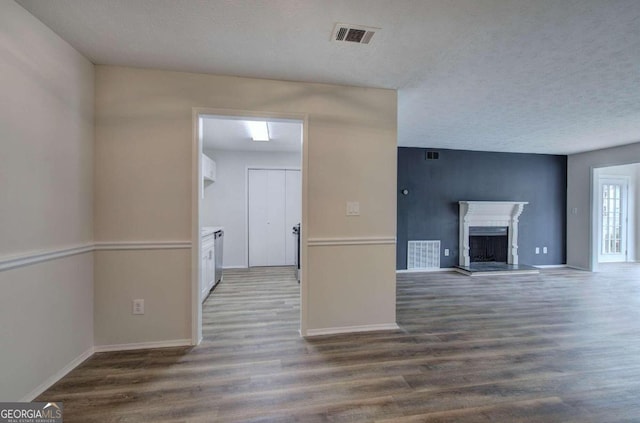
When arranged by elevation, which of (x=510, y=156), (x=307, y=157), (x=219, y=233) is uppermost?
(x=510, y=156)

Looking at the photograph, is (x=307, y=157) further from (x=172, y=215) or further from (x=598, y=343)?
(x=598, y=343)

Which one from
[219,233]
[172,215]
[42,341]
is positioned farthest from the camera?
[219,233]

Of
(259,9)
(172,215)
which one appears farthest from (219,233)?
(259,9)

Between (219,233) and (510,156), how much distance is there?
6143mm

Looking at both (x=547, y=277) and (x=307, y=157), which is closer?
(x=307, y=157)

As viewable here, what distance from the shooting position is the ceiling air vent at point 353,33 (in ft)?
6.00

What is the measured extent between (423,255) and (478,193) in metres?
1.80

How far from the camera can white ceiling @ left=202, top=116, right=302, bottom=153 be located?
13.1 feet

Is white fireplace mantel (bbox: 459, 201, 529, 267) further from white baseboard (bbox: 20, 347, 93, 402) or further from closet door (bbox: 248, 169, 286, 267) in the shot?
white baseboard (bbox: 20, 347, 93, 402)

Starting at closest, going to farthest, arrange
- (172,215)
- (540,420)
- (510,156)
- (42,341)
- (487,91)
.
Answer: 1. (540,420)
2. (42,341)
3. (172,215)
4. (487,91)
5. (510,156)

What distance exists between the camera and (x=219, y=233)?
4613 millimetres

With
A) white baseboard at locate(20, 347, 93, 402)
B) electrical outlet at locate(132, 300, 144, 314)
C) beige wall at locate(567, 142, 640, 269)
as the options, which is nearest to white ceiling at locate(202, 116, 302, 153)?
electrical outlet at locate(132, 300, 144, 314)

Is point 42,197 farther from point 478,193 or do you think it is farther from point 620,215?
point 620,215

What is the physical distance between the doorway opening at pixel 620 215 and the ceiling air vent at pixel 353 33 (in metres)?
7.78
